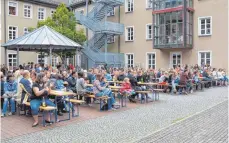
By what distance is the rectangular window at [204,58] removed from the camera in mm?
24878

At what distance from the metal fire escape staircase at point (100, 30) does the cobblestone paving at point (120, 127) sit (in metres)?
18.0

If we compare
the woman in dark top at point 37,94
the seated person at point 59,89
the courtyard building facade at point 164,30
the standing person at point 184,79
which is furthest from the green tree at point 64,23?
the woman in dark top at point 37,94

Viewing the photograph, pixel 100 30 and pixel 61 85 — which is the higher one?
pixel 100 30

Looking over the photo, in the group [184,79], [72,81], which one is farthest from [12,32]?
[184,79]

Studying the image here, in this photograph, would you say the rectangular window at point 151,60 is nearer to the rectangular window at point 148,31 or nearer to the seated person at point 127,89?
the rectangular window at point 148,31

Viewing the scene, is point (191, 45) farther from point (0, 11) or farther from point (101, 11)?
point (0, 11)

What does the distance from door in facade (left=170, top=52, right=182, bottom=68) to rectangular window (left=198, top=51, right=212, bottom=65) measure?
6.42 ft

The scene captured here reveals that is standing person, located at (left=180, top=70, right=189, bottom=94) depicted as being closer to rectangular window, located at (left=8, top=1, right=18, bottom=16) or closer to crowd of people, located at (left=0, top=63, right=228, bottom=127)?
Result: crowd of people, located at (left=0, top=63, right=228, bottom=127)

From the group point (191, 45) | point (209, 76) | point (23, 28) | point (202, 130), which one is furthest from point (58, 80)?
point (23, 28)

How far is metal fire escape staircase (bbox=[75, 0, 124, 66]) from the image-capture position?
→ 28.7 m

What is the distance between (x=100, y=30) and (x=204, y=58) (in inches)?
439

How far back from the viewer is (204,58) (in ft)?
82.7

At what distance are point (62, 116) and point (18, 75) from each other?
9.33 ft

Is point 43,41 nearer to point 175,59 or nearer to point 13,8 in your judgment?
point 175,59
